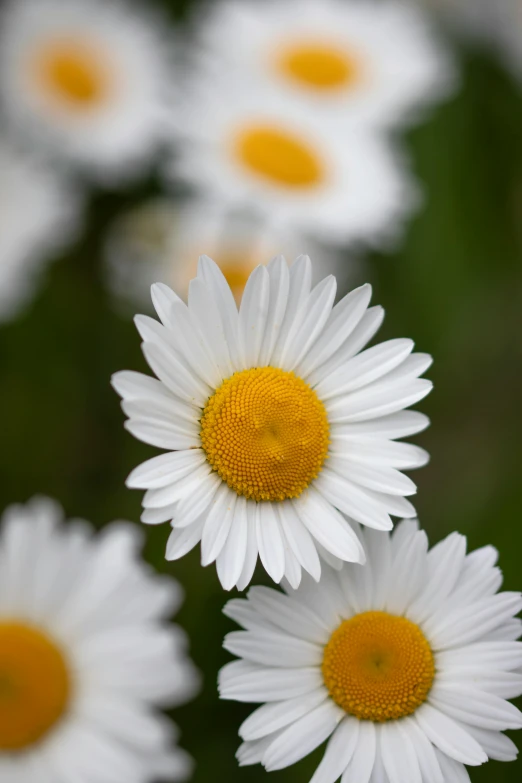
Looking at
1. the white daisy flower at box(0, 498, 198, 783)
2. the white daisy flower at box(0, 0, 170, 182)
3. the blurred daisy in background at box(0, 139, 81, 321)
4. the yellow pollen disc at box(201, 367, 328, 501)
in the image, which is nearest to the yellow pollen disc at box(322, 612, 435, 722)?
the yellow pollen disc at box(201, 367, 328, 501)

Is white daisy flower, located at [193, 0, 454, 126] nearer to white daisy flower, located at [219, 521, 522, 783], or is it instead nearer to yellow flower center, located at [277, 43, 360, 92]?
yellow flower center, located at [277, 43, 360, 92]

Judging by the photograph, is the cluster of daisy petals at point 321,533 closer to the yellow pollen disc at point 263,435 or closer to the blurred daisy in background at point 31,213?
the yellow pollen disc at point 263,435

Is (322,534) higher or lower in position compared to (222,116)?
lower

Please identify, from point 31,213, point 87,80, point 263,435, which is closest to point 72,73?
point 87,80

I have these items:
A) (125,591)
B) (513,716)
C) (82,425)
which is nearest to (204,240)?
(82,425)

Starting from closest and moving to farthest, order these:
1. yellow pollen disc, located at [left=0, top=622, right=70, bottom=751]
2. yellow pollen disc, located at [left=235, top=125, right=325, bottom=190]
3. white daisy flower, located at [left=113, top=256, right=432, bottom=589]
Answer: white daisy flower, located at [left=113, top=256, right=432, bottom=589]
yellow pollen disc, located at [left=0, top=622, right=70, bottom=751]
yellow pollen disc, located at [left=235, top=125, right=325, bottom=190]

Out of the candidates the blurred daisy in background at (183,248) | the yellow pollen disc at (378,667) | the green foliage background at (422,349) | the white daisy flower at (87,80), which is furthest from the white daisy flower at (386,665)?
the white daisy flower at (87,80)

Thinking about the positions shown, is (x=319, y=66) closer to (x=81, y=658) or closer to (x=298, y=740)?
(x=81, y=658)
